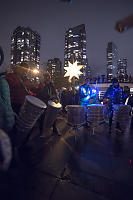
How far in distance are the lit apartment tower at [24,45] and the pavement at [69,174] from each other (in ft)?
383

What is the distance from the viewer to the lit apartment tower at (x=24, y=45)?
4422 inches

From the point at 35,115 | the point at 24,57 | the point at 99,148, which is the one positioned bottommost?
the point at 99,148

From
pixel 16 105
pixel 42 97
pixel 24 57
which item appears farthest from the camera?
pixel 24 57

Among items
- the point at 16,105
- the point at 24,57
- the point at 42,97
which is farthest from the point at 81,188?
the point at 24,57

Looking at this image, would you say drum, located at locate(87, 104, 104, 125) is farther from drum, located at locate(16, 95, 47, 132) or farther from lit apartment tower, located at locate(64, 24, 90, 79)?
lit apartment tower, located at locate(64, 24, 90, 79)

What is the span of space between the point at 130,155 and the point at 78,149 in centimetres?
123

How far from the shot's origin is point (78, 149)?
3176 mm

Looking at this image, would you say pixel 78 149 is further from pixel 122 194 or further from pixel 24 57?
pixel 24 57

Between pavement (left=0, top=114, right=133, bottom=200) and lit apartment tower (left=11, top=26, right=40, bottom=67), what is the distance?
11673 centimetres

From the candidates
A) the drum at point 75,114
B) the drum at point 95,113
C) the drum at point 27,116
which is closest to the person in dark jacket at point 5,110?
the drum at point 27,116

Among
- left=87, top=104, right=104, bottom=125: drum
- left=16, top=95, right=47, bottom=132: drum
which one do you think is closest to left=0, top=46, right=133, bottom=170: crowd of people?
left=16, top=95, right=47, bottom=132: drum

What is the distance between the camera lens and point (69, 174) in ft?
6.86

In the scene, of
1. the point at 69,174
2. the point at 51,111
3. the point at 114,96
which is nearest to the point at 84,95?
the point at 114,96

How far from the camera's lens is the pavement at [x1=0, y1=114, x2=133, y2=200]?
1.66 meters
